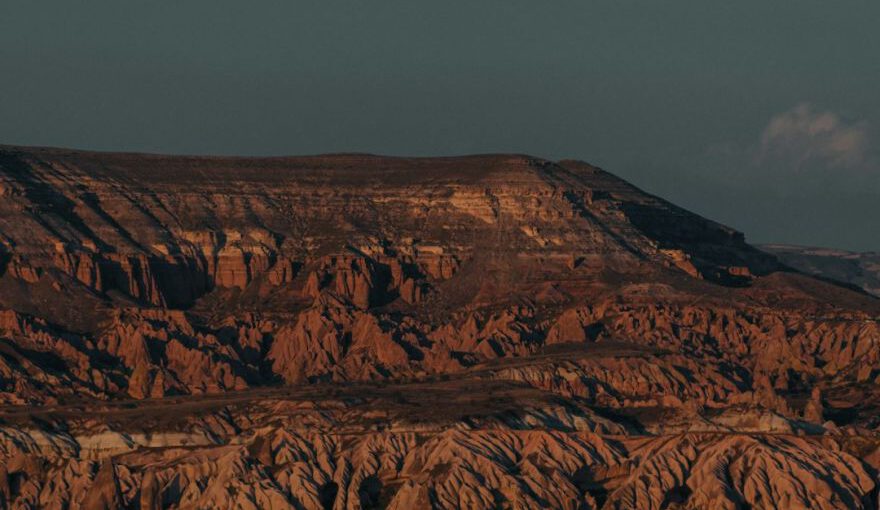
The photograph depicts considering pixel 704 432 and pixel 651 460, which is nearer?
pixel 651 460

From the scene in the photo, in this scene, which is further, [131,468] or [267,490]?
[131,468]

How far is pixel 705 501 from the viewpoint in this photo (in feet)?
580

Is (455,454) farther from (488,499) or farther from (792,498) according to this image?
(792,498)

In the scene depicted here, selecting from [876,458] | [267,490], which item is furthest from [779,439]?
[267,490]

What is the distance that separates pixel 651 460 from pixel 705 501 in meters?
8.71

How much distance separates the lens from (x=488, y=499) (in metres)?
180

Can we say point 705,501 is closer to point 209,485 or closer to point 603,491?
point 603,491

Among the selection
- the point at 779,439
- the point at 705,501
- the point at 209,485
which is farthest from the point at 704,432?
the point at 209,485

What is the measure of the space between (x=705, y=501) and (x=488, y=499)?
12971mm

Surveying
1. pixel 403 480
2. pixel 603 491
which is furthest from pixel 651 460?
pixel 403 480

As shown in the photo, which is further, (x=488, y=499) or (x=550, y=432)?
(x=550, y=432)

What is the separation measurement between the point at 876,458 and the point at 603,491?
56.1ft

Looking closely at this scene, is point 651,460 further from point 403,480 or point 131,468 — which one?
point 131,468

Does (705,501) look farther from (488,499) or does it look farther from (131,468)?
(131,468)
